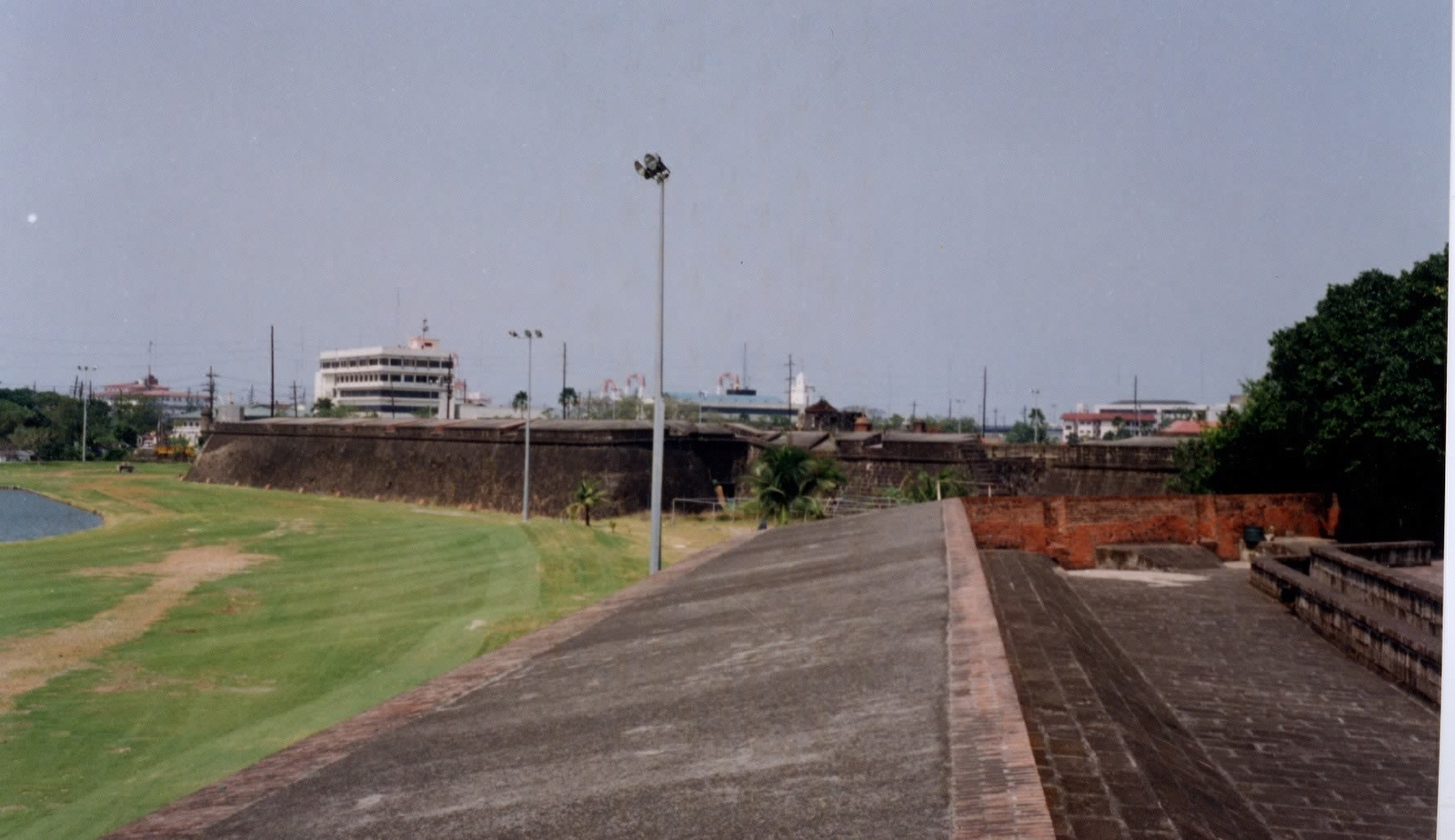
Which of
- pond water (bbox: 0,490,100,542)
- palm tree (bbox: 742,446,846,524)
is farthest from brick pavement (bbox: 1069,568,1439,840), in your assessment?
pond water (bbox: 0,490,100,542)

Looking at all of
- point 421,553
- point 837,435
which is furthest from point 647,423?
point 421,553

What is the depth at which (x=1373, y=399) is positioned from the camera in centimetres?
2398

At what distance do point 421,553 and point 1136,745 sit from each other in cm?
2631

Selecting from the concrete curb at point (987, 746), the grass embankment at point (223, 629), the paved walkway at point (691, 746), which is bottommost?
the grass embankment at point (223, 629)

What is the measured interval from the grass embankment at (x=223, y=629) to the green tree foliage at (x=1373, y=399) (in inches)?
699

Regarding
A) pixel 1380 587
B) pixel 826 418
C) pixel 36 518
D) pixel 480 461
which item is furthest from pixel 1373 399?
pixel 826 418

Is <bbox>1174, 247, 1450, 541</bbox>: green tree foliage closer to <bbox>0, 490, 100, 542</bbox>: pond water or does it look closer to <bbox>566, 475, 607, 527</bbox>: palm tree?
<bbox>566, 475, 607, 527</bbox>: palm tree

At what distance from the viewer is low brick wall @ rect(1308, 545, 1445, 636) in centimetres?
1090

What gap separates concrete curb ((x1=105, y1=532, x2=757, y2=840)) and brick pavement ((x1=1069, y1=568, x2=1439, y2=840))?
19.5 ft

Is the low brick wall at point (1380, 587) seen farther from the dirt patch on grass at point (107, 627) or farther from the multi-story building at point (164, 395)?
the multi-story building at point (164, 395)

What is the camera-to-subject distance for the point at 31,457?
284 feet

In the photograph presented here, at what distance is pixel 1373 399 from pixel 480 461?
3984 centimetres

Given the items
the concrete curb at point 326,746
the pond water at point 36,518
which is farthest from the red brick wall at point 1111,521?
the pond water at point 36,518

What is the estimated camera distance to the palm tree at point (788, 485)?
37375 millimetres
